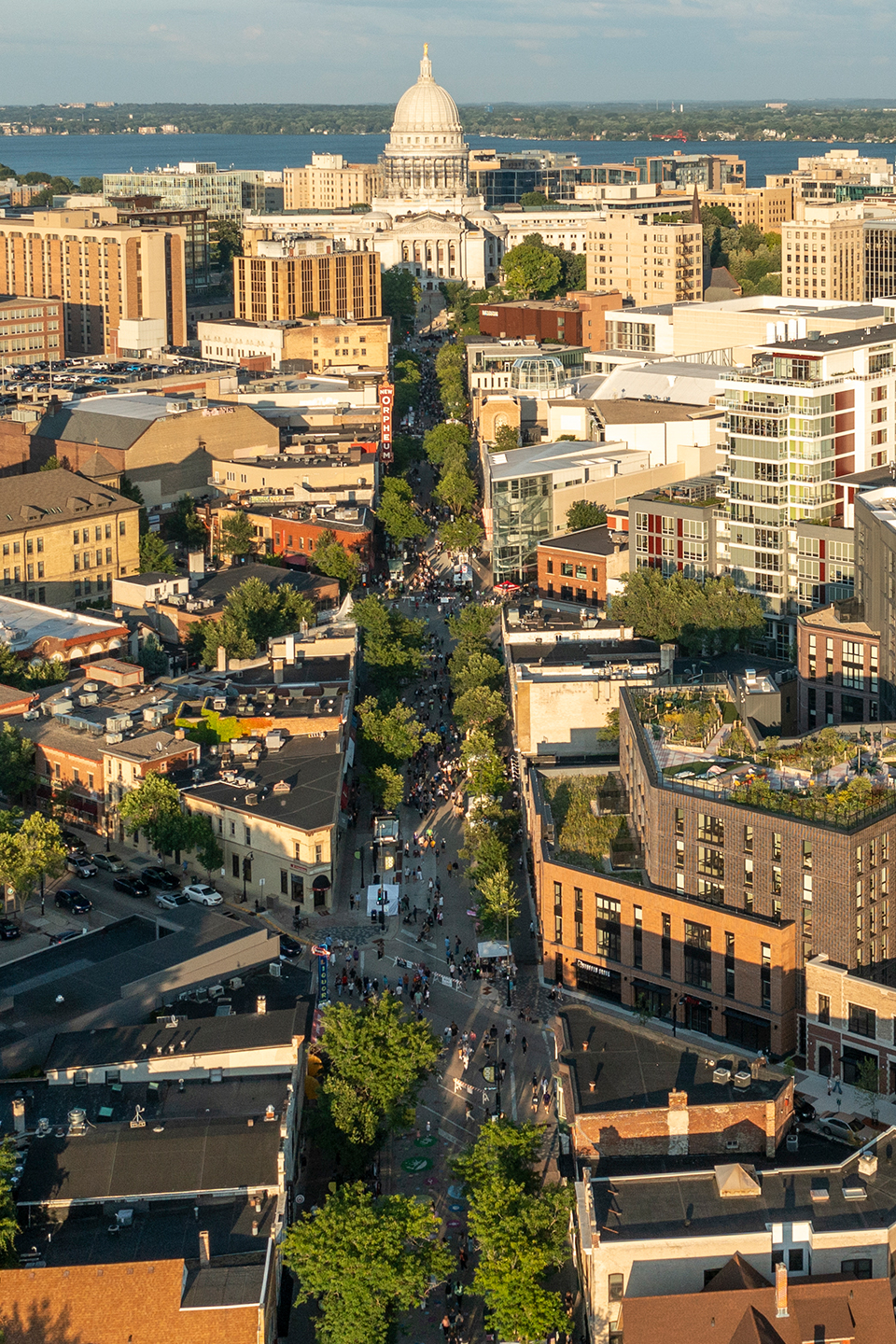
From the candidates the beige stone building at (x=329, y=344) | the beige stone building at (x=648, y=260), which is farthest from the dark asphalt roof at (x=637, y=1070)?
the beige stone building at (x=648, y=260)

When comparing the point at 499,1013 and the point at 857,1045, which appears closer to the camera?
the point at 857,1045

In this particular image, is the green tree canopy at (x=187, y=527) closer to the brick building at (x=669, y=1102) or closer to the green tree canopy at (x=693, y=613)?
the green tree canopy at (x=693, y=613)

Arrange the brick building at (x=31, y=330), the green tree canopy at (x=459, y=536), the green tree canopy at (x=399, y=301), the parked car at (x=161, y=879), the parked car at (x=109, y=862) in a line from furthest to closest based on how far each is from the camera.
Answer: the green tree canopy at (x=399, y=301), the brick building at (x=31, y=330), the green tree canopy at (x=459, y=536), the parked car at (x=109, y=862), the parked car at (x=161, y=879)

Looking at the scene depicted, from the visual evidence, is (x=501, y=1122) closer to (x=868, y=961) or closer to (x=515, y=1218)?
(x=515, y=1218)

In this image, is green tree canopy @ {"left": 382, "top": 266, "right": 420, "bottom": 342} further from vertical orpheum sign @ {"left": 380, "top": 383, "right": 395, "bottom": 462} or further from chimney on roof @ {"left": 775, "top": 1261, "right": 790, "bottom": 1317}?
chimney on roof @ {"left": 775, "top": 1261, "right": 790, "bottom": 1317}

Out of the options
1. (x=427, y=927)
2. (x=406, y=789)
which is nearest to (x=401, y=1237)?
(x=427, y=927)

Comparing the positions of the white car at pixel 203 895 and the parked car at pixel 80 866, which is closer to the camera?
the white car at pixel 203 895

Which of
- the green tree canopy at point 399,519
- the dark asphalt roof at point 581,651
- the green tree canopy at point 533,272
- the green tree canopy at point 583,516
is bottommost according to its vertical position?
the dark asphalt roof at point 581,651
